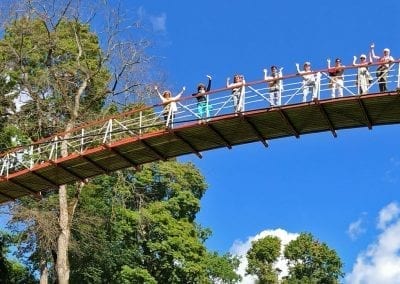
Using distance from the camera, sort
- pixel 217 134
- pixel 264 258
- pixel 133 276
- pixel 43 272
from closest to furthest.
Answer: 1. pixel 217 134
2. pixel 43 272
3. pixel 133 276
4. pixel 264 258

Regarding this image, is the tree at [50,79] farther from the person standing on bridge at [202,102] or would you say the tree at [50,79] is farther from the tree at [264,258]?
the tree at [264,258]

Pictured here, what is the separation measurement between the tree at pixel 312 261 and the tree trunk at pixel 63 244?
40.0 metres

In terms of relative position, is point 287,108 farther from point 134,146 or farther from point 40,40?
point 40,40

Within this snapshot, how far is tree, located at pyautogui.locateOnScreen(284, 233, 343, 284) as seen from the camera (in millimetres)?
63850

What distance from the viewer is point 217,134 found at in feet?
55.5

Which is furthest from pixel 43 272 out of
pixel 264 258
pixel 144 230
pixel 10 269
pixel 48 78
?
pixel 264 258

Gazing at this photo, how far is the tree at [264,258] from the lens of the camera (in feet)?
201

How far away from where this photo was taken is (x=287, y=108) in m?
15.6

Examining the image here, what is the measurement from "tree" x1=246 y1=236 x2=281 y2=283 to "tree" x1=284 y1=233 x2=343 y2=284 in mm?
1967

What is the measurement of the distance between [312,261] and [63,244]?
41716 mm

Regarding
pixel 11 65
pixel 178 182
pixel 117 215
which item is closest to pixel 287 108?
pixel 11 65

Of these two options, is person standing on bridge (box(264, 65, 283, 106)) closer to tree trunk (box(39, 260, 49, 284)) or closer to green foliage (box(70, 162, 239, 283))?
green foliage (box(70, 162, 239, 283))

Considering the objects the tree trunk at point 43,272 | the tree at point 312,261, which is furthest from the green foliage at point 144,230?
the tree at point 312,261

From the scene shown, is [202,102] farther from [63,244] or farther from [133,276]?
[133,276]
